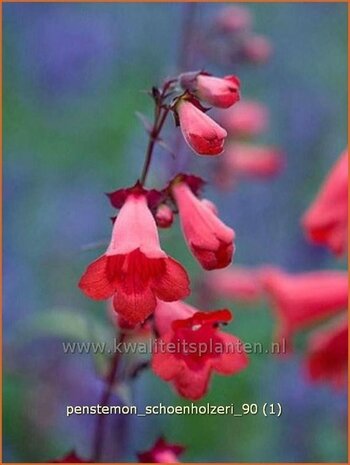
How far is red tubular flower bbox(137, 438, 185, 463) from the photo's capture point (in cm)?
113

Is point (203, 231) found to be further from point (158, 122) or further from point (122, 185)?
point (122, 185)

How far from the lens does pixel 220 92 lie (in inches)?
40.9

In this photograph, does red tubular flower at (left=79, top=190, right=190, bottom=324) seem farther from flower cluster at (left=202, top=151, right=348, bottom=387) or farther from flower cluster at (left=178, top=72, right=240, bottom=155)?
flower cluster at (left=202, top=151, right=348, bottom=387)

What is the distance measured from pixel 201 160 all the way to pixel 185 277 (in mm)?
880

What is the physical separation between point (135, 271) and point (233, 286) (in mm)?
810

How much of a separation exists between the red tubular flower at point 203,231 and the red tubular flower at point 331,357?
48cm

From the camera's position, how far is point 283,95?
2.66 metres

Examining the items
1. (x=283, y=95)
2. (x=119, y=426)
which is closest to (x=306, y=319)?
(x=119, y=426)

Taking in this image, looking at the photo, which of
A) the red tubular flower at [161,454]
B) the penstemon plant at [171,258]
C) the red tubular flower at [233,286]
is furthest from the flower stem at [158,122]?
the red tubular flower at [233,286]

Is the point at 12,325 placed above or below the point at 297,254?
below

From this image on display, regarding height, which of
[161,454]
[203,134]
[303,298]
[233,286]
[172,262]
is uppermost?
[233,286]

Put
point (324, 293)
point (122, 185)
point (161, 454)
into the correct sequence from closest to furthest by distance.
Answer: point (161, 454) < point (324, 293) < point (122, 185)

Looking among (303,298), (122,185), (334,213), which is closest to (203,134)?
(334,213)

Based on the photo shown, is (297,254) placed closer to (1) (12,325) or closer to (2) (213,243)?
(1) (12,325)
